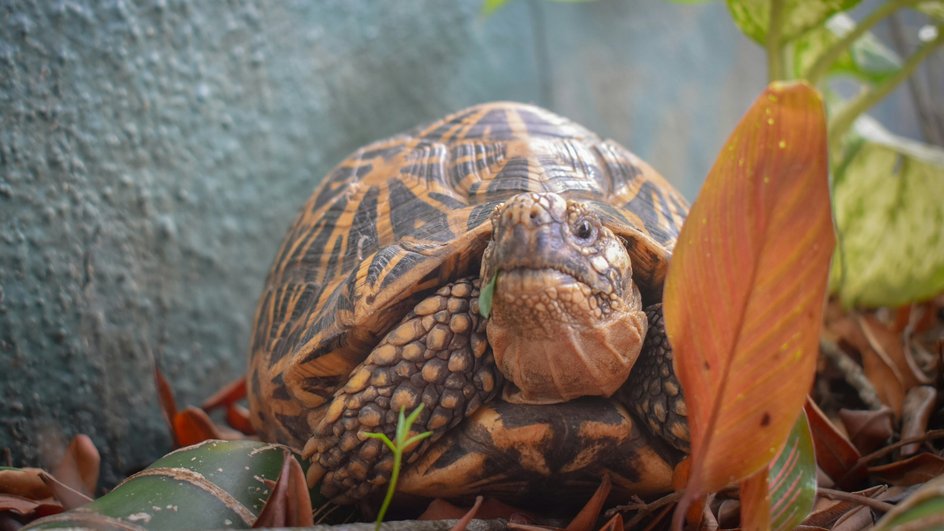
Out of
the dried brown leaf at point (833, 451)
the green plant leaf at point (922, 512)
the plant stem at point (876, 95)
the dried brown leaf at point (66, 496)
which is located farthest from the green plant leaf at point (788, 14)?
the dried brown leaf at point (66, 496)

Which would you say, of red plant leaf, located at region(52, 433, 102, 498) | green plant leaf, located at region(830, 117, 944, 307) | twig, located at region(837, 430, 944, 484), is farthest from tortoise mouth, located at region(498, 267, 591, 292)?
green plant leaf, located at region(830, 117, 944, 307)

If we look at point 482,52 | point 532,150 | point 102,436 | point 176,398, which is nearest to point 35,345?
point 102,436

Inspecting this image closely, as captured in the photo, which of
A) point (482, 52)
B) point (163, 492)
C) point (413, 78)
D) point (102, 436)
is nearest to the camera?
point (163, 492)

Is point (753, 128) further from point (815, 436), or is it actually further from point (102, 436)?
point (102, 436)

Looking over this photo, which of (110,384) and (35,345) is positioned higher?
(35,345)

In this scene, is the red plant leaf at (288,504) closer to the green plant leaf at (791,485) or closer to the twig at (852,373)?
the green plant leaf at (791,485)

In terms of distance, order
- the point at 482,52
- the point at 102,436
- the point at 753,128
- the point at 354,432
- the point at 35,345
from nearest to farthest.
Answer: the point at 753,128
the point at 354,432
the point at 35,345
the point at 102,436
the point at 482,52

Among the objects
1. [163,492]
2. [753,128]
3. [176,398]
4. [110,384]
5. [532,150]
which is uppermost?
[753,128]

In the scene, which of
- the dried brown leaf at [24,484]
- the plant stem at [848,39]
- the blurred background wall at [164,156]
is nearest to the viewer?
the dried brown leaf at [24,484]
